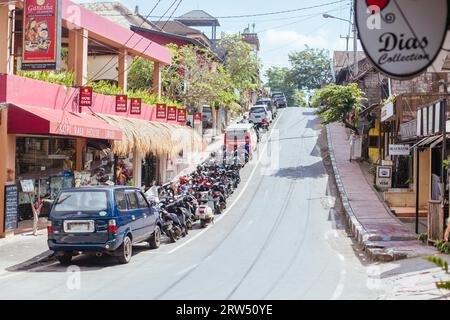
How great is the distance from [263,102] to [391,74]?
54653 mm

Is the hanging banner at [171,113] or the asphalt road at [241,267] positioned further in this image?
Result: the hanging banner at [171,113]

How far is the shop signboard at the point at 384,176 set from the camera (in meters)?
26.4

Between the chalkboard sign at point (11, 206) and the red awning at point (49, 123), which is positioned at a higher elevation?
the red awning at point (49, 123)

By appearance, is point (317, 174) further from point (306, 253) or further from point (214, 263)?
point (214, 263)

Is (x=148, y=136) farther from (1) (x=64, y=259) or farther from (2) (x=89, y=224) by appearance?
(2) (x=89, y=224)

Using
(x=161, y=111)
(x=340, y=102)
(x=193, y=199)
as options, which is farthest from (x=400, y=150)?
(x=340, y=102)

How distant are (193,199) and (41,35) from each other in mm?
7211

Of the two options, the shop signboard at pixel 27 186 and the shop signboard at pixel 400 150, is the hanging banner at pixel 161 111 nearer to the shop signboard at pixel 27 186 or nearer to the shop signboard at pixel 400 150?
the shop signboard at pixel 27 186

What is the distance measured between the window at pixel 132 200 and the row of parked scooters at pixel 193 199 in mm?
2254

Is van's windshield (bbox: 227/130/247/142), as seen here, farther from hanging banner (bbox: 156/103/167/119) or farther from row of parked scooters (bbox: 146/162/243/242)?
hanging banner (bbox: 156/103/167/119)

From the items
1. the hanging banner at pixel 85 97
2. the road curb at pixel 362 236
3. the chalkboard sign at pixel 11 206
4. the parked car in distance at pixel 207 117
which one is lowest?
the road curb at pixel 362 236

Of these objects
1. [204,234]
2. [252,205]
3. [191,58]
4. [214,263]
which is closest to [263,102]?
[191,58]

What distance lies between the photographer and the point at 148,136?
24625 mm

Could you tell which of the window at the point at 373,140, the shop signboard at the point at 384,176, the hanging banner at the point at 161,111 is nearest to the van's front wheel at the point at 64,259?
the hanging banner at the point at 161,111
